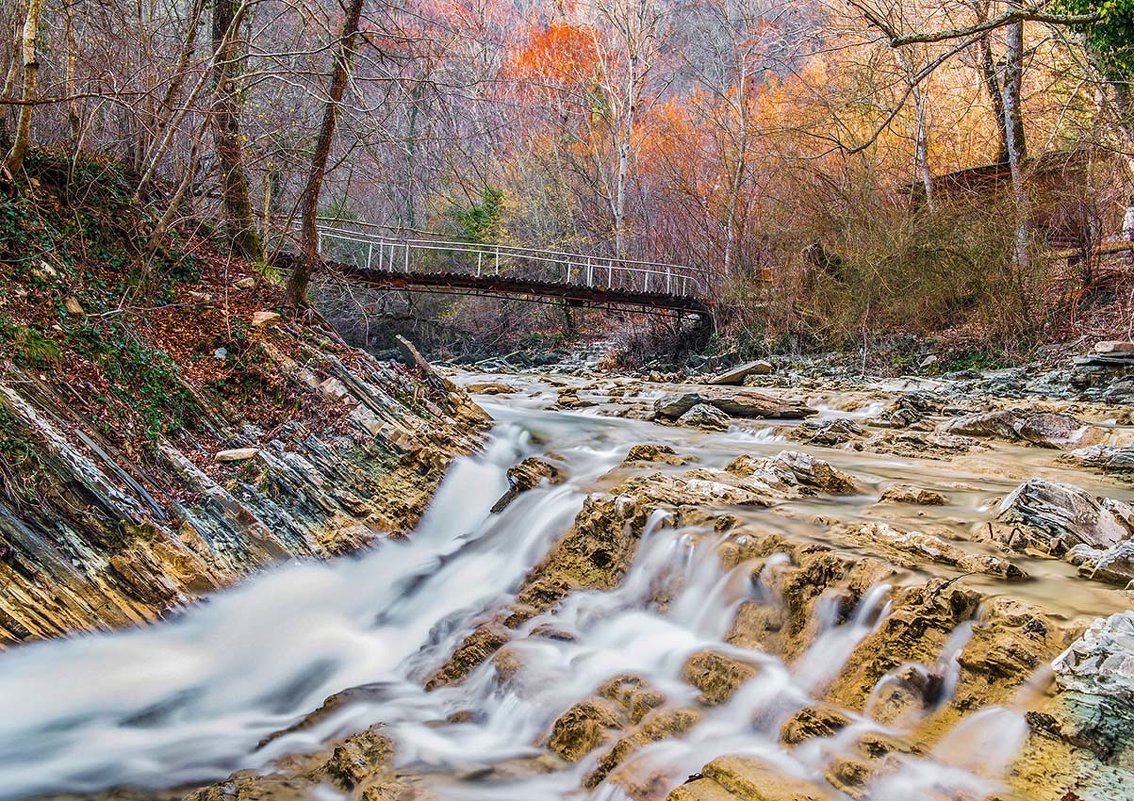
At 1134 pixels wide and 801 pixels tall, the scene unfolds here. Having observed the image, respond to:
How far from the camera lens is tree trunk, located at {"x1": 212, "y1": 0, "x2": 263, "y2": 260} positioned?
300 inches

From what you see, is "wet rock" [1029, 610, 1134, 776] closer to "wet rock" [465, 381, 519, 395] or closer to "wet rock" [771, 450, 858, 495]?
"wet rock" [771, 450, 858, 495]

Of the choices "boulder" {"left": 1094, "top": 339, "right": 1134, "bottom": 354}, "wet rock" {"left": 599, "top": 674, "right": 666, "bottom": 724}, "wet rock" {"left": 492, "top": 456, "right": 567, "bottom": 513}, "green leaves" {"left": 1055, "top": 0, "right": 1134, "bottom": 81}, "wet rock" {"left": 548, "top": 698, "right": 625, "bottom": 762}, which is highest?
"green leaves" {"left": 1055, "top": 0, "right": 1134, "bottom": 81}

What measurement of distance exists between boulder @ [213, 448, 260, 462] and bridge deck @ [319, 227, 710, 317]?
36.3 feet

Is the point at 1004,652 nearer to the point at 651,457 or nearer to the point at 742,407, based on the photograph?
the point at 651,457

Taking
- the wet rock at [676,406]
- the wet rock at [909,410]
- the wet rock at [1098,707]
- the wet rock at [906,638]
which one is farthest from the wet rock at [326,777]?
the wet rock at [909,410]

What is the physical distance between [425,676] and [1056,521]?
13.3 ft

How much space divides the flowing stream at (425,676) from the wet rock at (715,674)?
5cm

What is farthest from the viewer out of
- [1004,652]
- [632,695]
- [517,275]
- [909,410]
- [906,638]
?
[517,275]

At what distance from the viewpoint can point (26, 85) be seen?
17.0 ft

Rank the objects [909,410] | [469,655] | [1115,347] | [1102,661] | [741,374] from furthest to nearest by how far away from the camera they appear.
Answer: [741,374] < [1115,347] < [909,410] < [469,655] < [1102,661]

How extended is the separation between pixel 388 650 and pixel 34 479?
2.36 m

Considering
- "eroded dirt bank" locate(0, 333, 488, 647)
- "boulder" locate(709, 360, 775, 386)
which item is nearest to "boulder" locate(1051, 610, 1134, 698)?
"eroded dirt bank" locate(0, 333, 488, 647)

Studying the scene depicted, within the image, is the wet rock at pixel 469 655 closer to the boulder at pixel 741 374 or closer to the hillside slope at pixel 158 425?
the hillside slope at pixel 158 425


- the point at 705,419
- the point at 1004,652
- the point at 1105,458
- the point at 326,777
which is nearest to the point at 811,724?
the point at 1004,652
